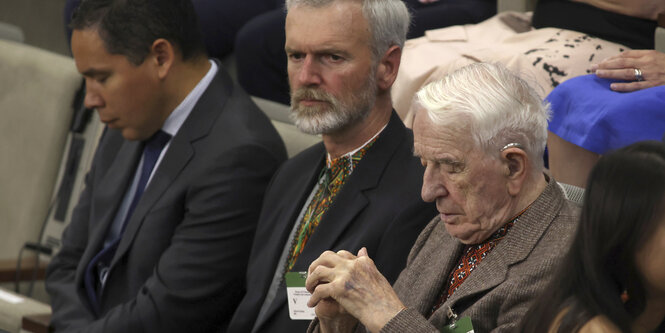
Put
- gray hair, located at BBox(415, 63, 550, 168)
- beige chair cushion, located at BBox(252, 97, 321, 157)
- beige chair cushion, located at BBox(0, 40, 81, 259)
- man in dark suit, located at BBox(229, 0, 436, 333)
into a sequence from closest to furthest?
gray hair, located at BBox(415, 63, 550, 168) < man in dark suit, located at BBox(229, 0, 436, 333) < beige chair cushion, located at BBox(252, 97, 321, 157) < beige chair cushion, located at BBox(0, 40, 81, 259)

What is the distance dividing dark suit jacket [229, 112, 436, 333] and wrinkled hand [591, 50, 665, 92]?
516mm

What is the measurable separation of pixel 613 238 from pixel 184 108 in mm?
1646

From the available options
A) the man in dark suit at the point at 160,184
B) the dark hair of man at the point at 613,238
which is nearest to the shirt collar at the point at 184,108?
the man in dark suit at the point at 160,184

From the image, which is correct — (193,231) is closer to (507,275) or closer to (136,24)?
(136,24)

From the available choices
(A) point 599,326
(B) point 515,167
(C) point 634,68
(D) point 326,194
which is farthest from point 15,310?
(A) point 599,326

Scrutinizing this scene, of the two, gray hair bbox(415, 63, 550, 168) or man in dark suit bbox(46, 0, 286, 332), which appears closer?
gray hair bbox(415, 63, 550, 168)

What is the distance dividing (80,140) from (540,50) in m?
1.87

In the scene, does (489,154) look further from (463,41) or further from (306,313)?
(463,41)

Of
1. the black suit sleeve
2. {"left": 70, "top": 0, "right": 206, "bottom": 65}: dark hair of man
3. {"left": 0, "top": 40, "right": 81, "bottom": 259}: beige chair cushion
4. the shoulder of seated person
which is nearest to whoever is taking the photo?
the shoulder of seated person

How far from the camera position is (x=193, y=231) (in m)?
2.66

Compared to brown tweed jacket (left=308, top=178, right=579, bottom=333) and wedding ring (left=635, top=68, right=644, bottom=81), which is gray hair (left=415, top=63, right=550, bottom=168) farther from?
wedding ring (left=635, top=68, right=644, bottom=81)

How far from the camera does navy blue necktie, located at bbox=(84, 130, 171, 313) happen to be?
2.87 metres

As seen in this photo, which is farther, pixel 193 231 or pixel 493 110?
pixel 193 231

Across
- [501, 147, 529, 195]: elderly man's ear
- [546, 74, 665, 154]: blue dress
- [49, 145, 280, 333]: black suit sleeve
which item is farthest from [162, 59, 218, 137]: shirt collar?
[501, 147, 529, 195]: elderly man's ear
